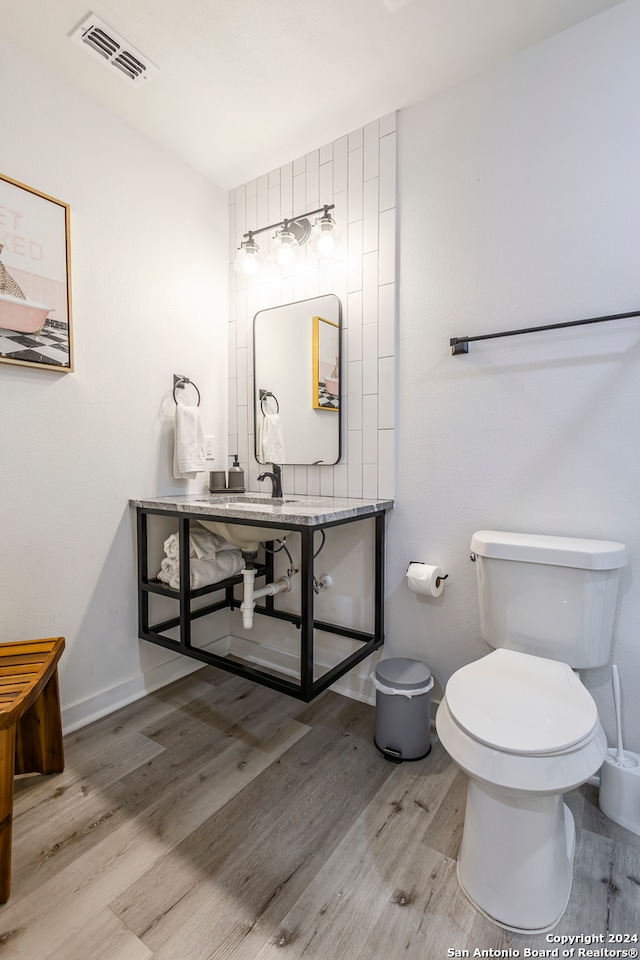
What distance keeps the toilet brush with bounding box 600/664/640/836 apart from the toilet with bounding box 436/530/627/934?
13cm

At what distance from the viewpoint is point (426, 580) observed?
1681 millimetres

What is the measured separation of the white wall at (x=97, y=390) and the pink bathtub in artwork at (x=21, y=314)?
0.44ft

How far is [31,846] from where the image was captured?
1.24 m

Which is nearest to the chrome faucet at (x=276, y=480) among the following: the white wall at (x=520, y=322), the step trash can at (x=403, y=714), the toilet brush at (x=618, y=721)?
the white wall at (x=520, y=322)

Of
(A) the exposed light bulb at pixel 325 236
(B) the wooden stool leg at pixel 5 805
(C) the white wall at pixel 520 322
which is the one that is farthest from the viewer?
(A) the exposed light bulb at pixel 325 236

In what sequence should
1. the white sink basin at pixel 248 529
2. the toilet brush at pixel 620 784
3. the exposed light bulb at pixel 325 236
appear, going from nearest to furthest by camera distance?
1. the toilet brush at pixel 620 784
2. the white sink basin at pixel 248 529
3. the exposed light bulb at pixel 325 236

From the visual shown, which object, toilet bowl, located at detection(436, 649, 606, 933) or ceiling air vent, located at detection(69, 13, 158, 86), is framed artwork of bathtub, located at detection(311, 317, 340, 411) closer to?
ceiling air vent, located at detection(69, 13, 158, 86)

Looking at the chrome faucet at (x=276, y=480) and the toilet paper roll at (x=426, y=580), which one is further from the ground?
the chrome faucet at (x=276, y=480)

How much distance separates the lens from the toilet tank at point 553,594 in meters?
1.32

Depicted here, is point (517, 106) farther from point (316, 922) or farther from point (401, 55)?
point (316, 922)

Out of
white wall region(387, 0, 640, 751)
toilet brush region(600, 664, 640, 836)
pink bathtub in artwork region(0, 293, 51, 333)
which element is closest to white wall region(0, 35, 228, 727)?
pink bathtub in artwork region(0, 293, 51, 333)

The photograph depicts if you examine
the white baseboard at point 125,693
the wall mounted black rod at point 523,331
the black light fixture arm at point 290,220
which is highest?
the black light fixture arm at point 290,220

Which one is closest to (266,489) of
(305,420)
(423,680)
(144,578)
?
(305,420)

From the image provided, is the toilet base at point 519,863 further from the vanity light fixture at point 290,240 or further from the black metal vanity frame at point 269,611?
the vanity light fixture at point 290,240
